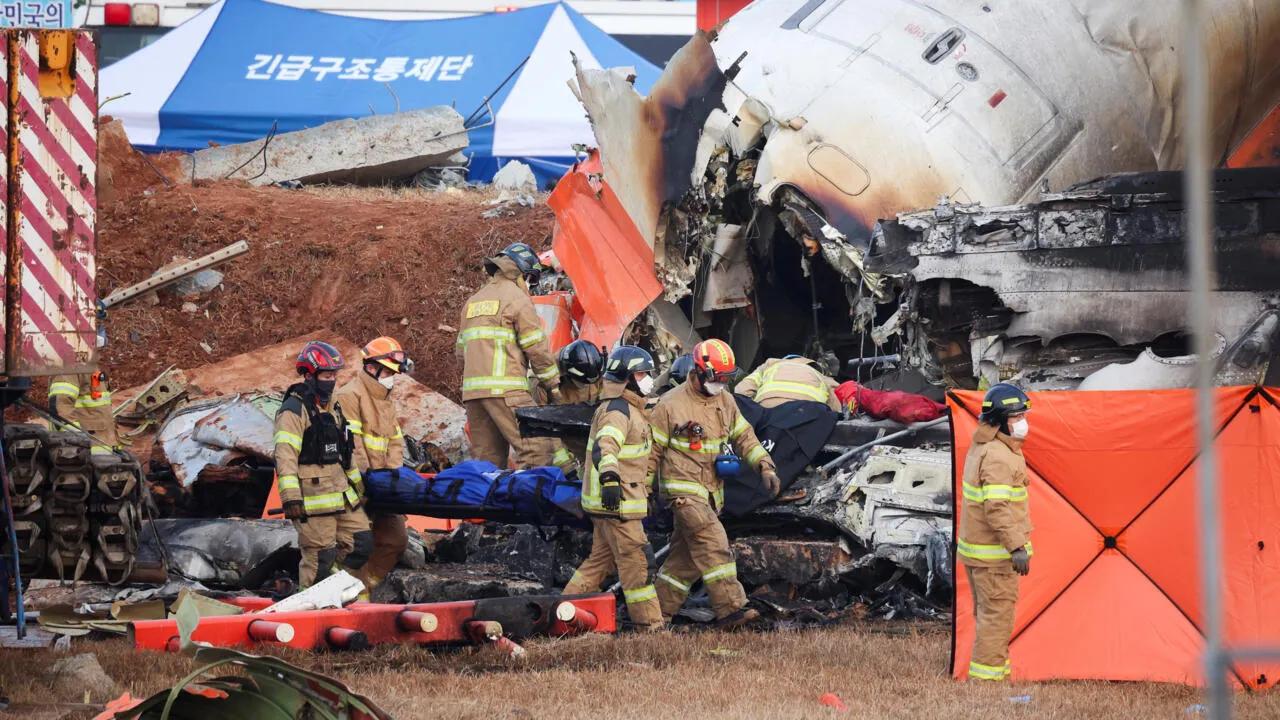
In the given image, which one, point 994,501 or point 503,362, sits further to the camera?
point 503,362

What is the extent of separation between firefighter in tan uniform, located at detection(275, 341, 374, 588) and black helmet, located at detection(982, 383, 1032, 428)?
3448 millimetres

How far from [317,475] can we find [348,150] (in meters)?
11.8

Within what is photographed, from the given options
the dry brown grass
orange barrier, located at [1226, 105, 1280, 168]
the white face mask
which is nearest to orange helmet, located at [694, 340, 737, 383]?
the dry brown grass

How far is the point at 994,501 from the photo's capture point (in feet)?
21.0

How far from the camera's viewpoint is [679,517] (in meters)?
7.91

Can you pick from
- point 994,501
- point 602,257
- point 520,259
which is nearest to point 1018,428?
point 994,501

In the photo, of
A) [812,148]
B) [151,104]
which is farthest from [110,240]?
[812,148]

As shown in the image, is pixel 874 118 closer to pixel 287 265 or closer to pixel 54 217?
pixel 54 217

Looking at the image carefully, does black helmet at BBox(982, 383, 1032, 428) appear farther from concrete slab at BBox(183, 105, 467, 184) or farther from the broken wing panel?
concrete slab at BBox(183, 105, 467, 184)

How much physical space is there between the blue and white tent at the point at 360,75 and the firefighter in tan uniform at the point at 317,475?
12146 mm

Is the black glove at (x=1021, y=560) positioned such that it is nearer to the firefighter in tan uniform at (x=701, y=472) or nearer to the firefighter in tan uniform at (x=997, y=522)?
the firefighter in tan uniform at (x=997, y=522)

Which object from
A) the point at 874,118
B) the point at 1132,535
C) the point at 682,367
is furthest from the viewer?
the point at 874,118

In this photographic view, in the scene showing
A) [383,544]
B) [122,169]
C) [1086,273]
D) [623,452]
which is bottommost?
[383,544]

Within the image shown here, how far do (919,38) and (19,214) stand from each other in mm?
6706
